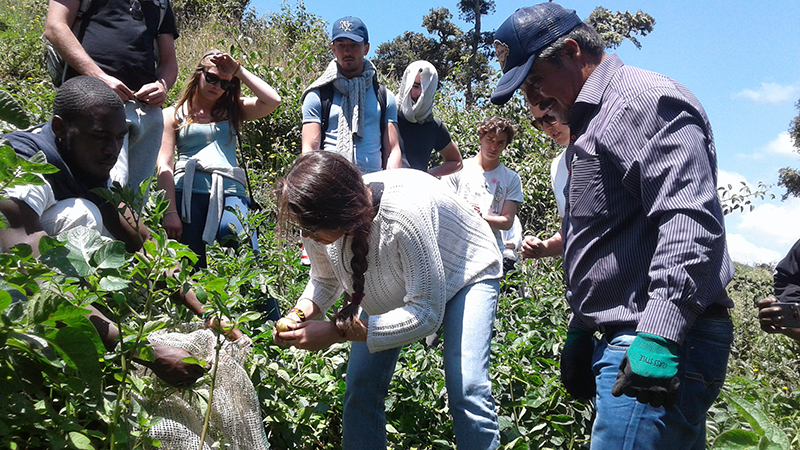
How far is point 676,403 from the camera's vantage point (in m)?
1.53

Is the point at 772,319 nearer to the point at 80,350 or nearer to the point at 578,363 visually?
the point at 578,363

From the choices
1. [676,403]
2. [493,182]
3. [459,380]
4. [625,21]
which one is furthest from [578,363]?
[625,21]

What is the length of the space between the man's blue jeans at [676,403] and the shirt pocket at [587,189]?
1.05 feet

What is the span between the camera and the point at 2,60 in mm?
7945

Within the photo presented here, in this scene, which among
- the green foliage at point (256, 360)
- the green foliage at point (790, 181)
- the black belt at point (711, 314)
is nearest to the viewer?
Result: the green foliage at point (256, 360)

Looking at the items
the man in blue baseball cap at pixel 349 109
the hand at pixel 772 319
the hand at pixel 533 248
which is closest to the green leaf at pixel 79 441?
the hand at pixel 533 248

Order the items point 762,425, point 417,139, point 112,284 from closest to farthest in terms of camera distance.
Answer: point 762,425
point 112,284
point 417,139

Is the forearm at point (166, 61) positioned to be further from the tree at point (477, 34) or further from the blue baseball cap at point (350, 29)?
the tree at point (477, 34)

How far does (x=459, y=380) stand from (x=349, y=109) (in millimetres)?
2177

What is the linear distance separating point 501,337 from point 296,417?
1.23 meters

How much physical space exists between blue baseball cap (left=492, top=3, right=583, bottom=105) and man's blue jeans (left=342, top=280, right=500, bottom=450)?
2.33 ft

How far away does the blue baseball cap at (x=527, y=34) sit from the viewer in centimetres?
177

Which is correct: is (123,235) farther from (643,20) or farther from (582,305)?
(643,20)

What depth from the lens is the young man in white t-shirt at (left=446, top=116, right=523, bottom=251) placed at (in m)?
4.59
